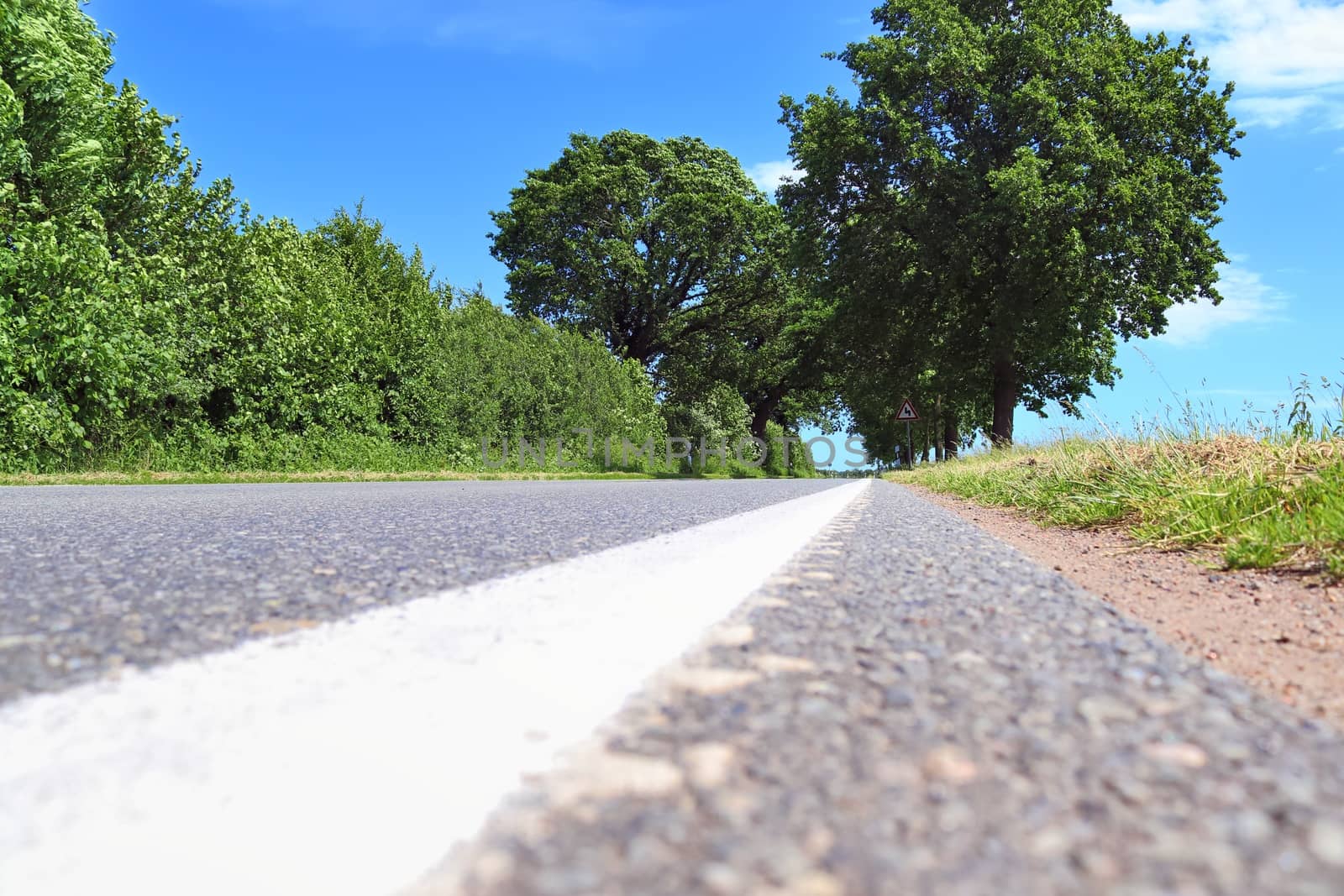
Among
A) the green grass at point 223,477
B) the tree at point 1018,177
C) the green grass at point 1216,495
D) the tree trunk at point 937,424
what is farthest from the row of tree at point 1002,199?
the green grass at point 223,477

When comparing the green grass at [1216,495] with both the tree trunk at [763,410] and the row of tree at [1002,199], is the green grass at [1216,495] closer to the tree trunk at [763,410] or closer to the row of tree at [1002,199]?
the row of tree at [1002,199]

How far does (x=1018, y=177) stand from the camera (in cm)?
1795

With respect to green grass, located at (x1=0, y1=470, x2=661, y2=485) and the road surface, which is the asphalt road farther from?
green grass, located at (x1=0, y1=470, x2=661, y2=485)

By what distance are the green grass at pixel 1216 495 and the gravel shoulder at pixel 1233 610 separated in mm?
169

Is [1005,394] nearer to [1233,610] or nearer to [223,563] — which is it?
[1233,610]

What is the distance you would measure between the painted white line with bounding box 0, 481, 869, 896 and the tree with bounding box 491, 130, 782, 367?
A: 101ft

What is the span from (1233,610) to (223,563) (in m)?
3.44

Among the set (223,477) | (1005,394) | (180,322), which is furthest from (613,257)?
(223,477)

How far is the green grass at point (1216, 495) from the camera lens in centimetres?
369

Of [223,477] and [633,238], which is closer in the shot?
[223,477]

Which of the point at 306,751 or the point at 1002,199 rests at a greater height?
the point at 1002,199

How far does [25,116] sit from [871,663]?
16218 mm

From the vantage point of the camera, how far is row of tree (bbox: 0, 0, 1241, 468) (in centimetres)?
1282

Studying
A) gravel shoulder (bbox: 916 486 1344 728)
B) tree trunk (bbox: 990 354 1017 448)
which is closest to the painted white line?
gravel shoulder (bbox: 916 486 1344 728)
